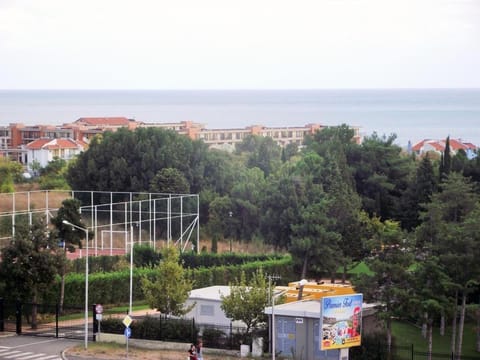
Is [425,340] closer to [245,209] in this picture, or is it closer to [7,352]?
[7,352]

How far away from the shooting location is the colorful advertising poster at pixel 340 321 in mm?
40469

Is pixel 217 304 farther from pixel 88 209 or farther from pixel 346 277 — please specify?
pixel 88 209

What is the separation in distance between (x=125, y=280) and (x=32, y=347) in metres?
14.3

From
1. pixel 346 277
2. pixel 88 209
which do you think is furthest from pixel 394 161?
pixel 88 209

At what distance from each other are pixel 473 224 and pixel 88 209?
3800 cm

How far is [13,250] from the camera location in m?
51.2

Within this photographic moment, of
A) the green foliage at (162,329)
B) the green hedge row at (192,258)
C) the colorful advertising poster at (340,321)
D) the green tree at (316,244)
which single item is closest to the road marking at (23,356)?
the green foliage at (162,329)

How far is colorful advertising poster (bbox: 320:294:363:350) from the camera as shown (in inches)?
1593

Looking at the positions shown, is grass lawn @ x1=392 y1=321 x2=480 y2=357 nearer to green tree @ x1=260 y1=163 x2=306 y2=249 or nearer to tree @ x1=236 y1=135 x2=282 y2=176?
green tree @ x1=260 y1=163 x2=306 y2=249

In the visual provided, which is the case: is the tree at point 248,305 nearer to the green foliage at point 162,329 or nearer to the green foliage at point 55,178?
the green foliage at point 162,329

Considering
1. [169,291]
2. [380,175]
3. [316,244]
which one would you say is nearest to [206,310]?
[169,291]

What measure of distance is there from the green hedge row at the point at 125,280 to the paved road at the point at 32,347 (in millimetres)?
6525

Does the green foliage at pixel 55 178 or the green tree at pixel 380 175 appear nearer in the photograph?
the green tree at pixel 380 175

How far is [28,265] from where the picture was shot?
51.3 m
